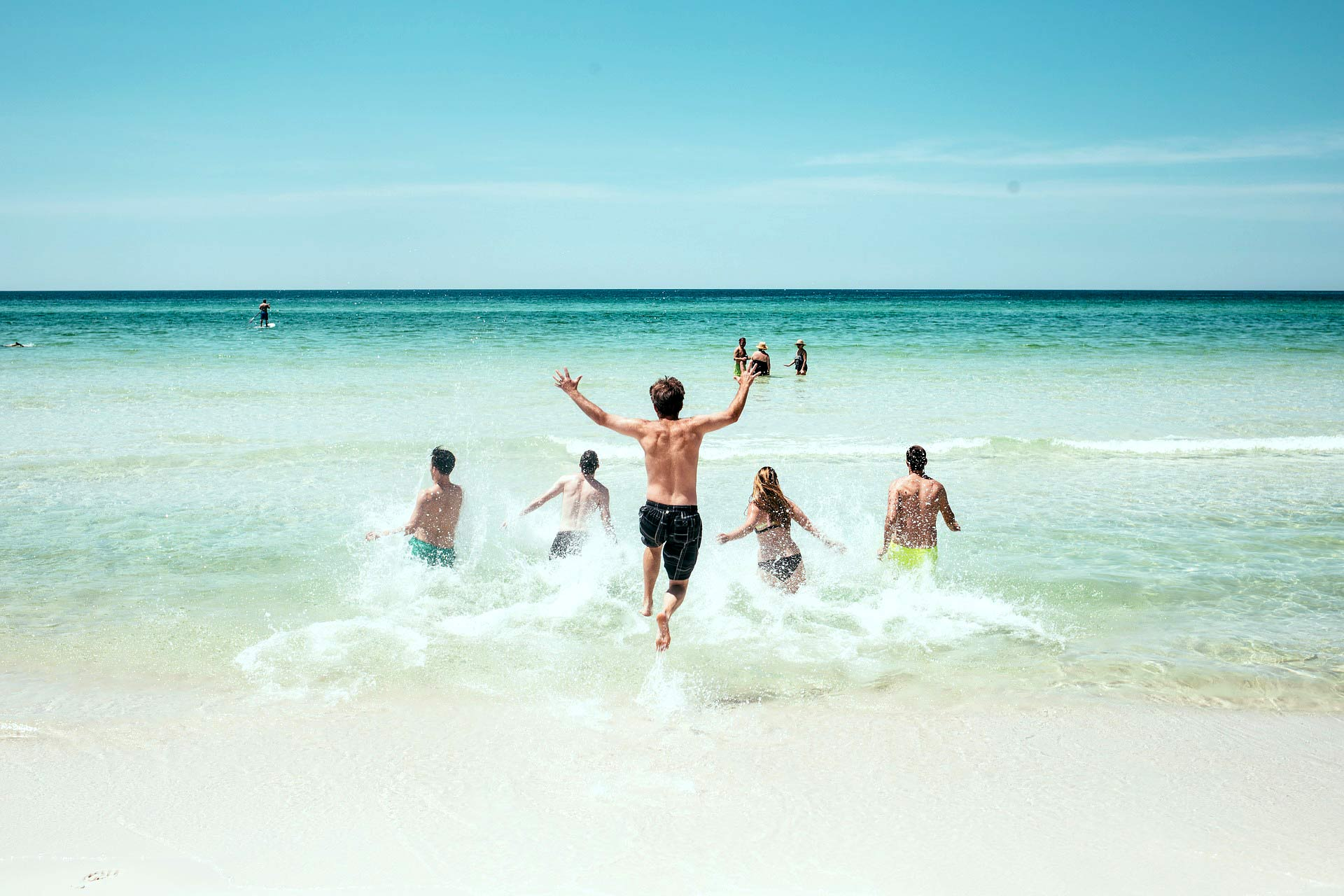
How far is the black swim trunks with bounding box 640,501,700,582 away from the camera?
5.39 meters

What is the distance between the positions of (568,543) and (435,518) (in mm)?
1091

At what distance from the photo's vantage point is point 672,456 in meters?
5.36

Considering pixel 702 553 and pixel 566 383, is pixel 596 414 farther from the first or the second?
pixel 702 553

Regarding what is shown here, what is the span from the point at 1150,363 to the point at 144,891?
28.3m

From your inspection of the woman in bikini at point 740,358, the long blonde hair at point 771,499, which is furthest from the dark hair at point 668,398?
the woman in bikini at point 740,358

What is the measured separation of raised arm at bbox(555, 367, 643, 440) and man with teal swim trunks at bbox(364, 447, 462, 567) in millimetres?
2309

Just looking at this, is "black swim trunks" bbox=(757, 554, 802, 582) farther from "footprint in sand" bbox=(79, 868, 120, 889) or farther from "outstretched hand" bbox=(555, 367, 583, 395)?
"footprint in sand" bbox=(79, 868, 120, 889)

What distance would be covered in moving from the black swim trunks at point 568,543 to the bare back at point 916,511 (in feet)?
8.20

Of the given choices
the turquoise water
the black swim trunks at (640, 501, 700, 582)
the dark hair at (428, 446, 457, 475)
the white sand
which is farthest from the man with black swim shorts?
the dark hair at (428, 446, 457, 475)

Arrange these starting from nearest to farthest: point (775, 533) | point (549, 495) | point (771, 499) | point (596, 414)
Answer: point (596, 414), point (771, 499), point (775, 533), point (549, 495)

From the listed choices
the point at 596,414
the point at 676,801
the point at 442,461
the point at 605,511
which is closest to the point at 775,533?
the point at 605,511

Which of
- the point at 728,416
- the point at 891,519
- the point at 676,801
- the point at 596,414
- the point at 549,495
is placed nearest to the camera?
the point at 676,801

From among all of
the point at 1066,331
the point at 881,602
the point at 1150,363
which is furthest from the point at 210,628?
the point at 1066,331

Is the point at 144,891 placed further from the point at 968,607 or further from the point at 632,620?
the point at 968,607
